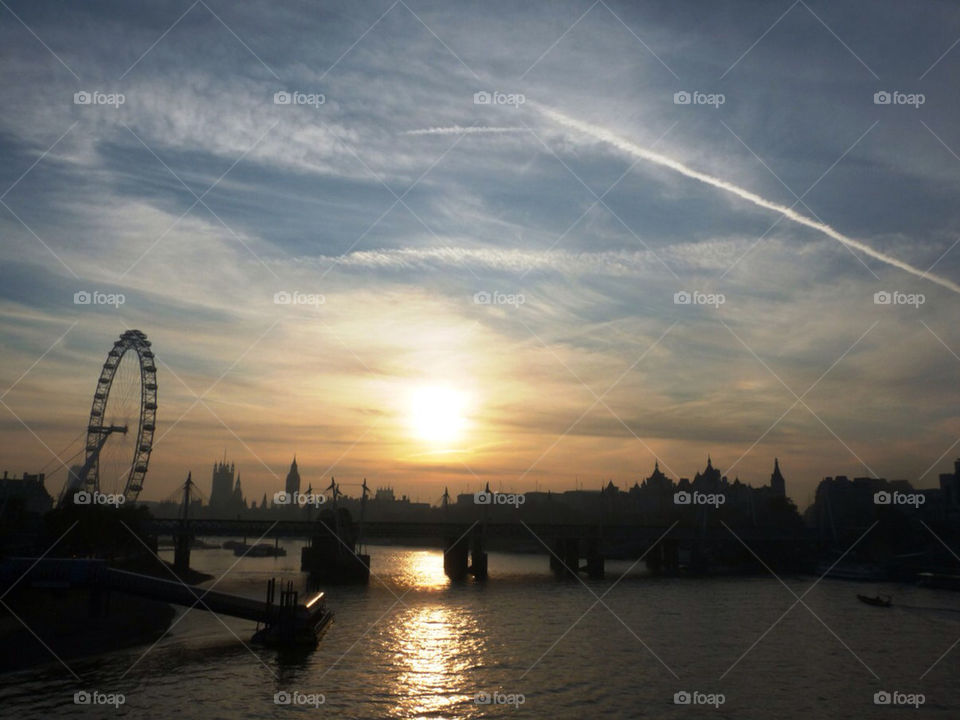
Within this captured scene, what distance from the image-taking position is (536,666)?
47.1m

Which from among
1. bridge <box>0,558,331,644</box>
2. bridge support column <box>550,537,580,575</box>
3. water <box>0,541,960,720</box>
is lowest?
bridge support column <box>550,537,580,575</box>

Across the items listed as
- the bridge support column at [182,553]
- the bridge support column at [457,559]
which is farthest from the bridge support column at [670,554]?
the bridge support column at [182,553]

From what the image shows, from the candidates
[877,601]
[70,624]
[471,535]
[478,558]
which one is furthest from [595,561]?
[70,624]

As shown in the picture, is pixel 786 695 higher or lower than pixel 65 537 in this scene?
lower

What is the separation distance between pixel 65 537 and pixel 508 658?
54.7 metres

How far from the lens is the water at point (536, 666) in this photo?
37531 mm

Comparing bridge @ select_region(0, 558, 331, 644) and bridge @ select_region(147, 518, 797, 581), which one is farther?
bridge @ select_region(147, 518, 797, 581)

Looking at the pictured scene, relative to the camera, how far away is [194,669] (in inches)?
1738

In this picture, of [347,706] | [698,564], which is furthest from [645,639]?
[698,564]

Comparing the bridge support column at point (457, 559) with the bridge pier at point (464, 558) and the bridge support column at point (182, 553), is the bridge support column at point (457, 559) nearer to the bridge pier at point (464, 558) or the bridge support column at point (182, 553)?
the bridge pier at point (464, 558)

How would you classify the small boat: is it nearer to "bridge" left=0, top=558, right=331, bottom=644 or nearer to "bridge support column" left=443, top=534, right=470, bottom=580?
"bridge support column" left=443, top=534, right=470, bottom=580

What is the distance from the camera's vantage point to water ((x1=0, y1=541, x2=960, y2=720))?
123 feet

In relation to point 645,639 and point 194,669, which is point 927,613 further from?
point 194,669

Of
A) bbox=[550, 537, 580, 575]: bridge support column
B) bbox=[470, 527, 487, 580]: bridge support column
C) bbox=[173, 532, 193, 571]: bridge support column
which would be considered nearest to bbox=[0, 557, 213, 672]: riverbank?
bbox=[173, 532, 193, 571]: bridge support column
